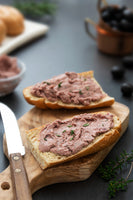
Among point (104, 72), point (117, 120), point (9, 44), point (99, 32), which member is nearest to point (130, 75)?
point (104, 72)

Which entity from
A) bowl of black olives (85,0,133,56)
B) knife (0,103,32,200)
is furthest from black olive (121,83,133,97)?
knife (0,103,32,200)

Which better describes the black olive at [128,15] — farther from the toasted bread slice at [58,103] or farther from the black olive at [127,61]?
the toasted bread slice at [58,103]

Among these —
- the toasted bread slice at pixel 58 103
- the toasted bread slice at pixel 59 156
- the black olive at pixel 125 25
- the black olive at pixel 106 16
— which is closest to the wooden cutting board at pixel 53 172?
the toasted bread slice at pixel 59 156

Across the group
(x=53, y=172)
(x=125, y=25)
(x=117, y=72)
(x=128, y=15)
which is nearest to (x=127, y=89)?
(x=117, y=72)

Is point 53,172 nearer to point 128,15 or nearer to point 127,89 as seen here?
point 127,89

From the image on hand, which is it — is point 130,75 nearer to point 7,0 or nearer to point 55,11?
point 55,11

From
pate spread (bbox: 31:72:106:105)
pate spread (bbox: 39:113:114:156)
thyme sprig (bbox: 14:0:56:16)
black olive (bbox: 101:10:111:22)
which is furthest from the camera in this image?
thyme sprig (bbox: 14:0:56:16)

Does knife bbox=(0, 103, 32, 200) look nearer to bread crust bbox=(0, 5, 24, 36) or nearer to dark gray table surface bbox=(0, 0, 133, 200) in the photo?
dark gray table surface bbox=(0, 0, 133, 200)
